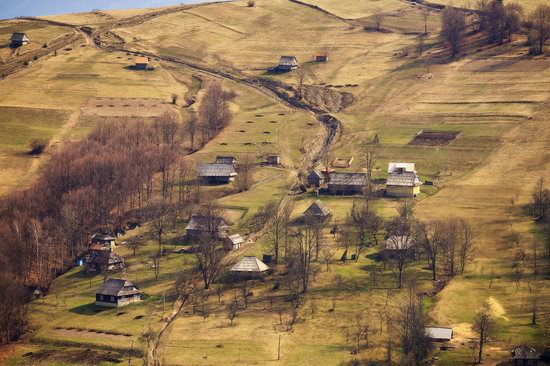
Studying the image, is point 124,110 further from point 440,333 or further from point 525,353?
point 525,353

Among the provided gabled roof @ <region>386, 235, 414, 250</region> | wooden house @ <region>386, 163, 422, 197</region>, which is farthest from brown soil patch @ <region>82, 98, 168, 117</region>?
gabled roof @ <region>386, 235, 414, 250</region>

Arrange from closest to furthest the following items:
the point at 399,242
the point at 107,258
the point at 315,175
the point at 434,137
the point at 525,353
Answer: the point at 525,353 → the point at 399,242 → the point at 107,258 → the point at 315,175 → the point at 434,137

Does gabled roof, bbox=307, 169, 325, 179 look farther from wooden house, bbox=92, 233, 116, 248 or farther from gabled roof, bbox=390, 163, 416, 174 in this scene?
wooden house, bbox=92, 233, 116, 248

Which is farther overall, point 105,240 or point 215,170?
point 215,170

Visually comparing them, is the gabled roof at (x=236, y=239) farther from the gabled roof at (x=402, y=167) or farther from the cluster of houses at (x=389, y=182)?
the gabled roof at (x=402, y=167)

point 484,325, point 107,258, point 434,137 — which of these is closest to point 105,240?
point 107,258

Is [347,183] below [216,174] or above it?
above
